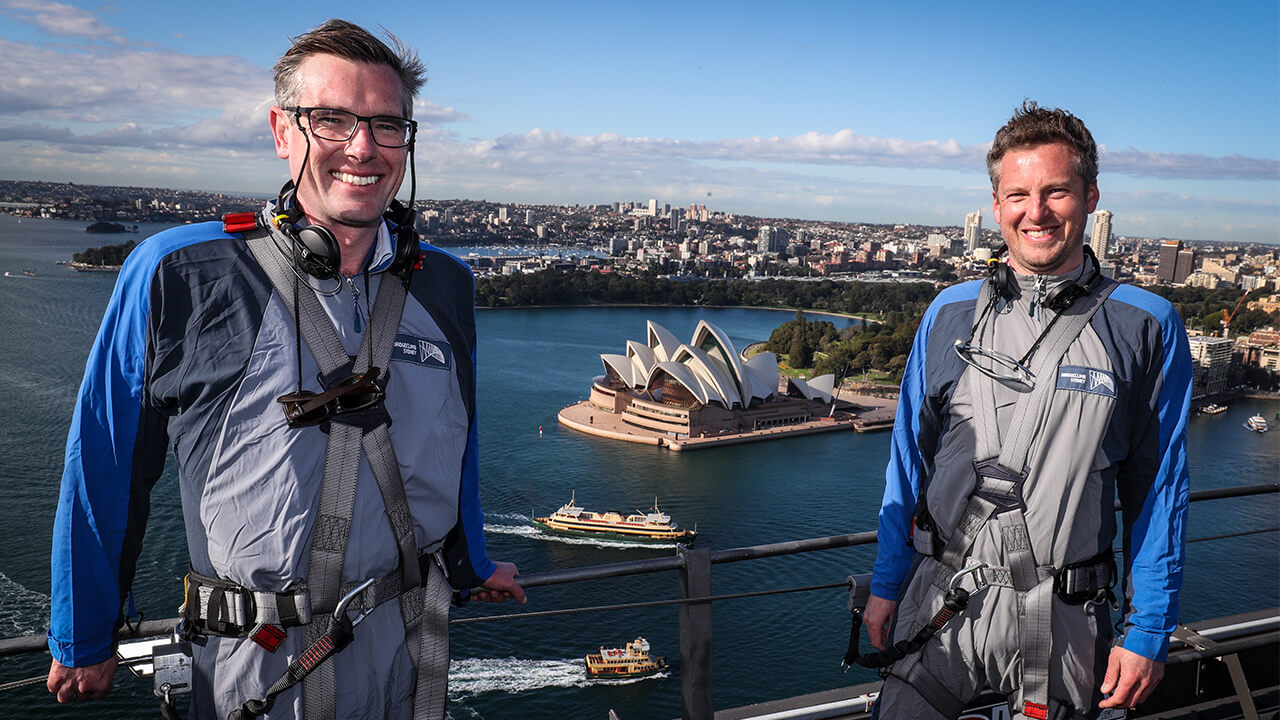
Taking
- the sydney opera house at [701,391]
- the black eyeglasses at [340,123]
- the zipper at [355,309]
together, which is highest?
the black eyeglasses at [340,123]

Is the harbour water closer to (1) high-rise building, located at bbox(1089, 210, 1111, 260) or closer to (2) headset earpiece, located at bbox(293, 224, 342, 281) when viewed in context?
(2) headset earpiece, located at bbox(293, 224, 342, 281)

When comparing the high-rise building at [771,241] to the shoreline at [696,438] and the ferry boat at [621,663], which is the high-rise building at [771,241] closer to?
the shoreline at [696,438]

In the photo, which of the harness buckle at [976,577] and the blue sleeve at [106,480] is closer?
the blue sleeve at [106,480]

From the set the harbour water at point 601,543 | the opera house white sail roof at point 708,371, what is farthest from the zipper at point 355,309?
the opera house white sail roof at point 708,371

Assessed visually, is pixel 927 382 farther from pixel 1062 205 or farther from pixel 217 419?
pixel 217 419

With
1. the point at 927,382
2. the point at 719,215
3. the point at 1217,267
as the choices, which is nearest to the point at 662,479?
the point at 927,382

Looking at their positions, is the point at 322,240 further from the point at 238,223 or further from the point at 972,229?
the point at 972,229

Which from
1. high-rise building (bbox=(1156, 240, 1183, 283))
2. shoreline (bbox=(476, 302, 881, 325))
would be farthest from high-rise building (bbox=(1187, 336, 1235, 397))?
high-rise building (bbox=(1156, 240, 1183, 283))
